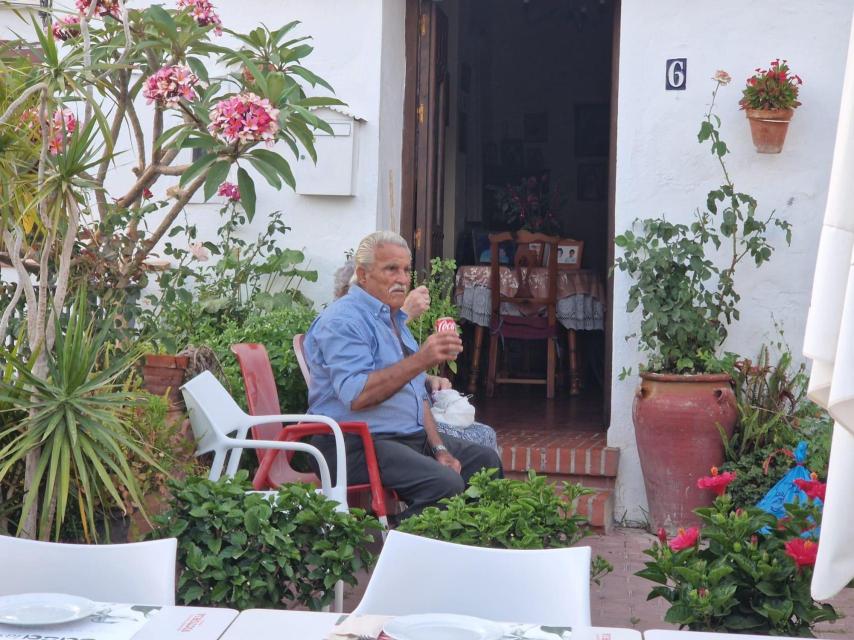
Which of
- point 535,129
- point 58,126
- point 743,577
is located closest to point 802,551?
point 743,577

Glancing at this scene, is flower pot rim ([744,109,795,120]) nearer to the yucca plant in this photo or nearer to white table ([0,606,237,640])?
the yucca plant

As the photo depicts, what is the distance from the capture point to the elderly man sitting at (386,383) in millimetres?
4012

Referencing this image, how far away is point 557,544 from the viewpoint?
3.03 metres

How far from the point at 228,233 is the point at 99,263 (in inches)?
64.3

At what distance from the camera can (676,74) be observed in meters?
5.66

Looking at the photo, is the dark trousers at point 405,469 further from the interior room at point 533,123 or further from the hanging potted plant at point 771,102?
the interior room at point 533,123

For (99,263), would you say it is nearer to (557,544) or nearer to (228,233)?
(228,233)

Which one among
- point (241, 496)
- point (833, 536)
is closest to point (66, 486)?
point (241, 496)

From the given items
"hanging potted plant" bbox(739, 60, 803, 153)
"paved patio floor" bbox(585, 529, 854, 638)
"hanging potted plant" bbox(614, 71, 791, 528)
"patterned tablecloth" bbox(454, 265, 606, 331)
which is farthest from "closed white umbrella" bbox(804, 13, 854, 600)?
"patterned tablecloth" bbox(454, 265, 606, 331)

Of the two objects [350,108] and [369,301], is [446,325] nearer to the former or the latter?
[369,301]

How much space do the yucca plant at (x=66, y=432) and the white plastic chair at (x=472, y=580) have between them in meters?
1.12

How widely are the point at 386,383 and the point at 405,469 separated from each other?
0.31m

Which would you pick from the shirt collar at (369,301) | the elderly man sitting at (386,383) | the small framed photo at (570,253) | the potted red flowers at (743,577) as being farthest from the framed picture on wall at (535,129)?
the potted red flowers at (743,577)

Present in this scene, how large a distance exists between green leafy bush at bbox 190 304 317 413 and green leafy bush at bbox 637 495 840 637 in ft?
9.35
